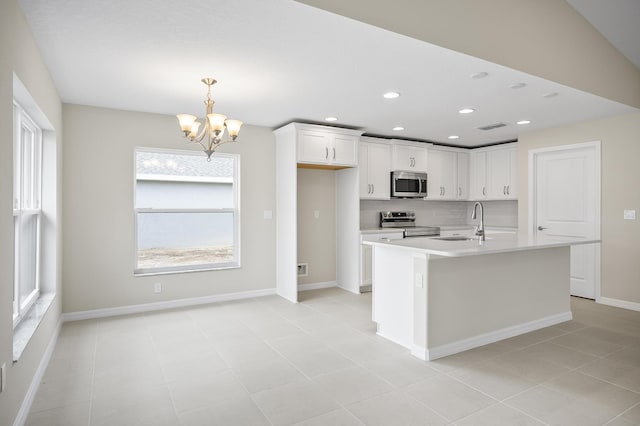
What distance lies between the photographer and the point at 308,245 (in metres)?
5.66

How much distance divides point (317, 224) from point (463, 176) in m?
3.04

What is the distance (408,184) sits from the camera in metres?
6.10

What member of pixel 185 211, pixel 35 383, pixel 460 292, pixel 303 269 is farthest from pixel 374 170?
pixel 35 383

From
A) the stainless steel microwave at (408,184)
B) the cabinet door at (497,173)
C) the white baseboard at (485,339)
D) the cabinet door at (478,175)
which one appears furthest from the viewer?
the cabinet door at (478,175)

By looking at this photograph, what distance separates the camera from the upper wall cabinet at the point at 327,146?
4.92 metres

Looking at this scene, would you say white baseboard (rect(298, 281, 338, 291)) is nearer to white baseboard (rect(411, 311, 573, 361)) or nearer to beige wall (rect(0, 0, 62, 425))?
white baseboard (rect(411, 311, 573, 361))

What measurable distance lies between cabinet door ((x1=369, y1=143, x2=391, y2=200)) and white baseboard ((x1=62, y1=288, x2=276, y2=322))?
219cm

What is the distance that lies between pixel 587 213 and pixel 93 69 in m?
5.82

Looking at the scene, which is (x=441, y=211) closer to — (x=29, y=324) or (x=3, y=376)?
(x=29, y=324)

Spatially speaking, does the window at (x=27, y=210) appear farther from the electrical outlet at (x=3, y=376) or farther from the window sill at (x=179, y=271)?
the window sill at (x=179, y=271)

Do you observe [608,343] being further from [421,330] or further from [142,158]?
[142,158]

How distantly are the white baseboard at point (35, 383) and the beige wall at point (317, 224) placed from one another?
3.12 m

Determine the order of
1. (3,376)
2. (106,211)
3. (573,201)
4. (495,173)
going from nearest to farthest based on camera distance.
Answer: (3,376)
(106,211)
(573,201)
(495,173)

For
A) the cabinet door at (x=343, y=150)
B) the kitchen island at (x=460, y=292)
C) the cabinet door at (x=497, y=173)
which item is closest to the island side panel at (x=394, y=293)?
the kitchen island at (x=460, y=292)
